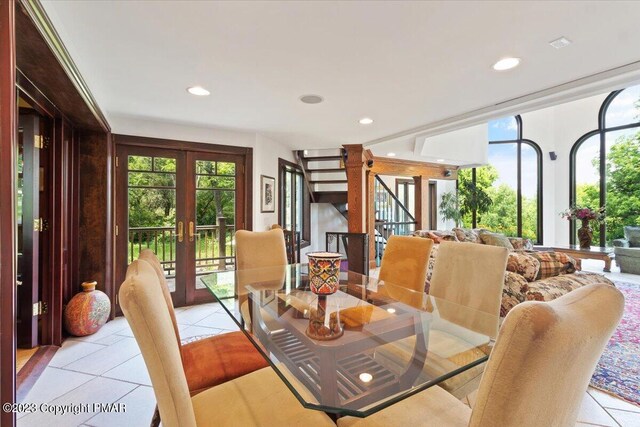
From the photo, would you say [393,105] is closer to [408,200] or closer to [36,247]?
[36,247]

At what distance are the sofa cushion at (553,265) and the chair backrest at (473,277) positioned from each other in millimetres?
1286

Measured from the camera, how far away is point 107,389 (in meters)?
2.07

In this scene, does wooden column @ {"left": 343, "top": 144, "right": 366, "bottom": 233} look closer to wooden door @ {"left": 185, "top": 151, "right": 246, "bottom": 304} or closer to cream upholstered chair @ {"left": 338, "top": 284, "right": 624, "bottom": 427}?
wooden door @ {"left": 185, "top": 151, "right": 246, "bottom": 304}

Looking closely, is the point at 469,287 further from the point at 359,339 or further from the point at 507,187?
the point at 507,187

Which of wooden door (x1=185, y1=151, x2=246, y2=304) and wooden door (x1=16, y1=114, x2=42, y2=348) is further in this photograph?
wooden door (x1=185, y1=151, x2=246, y2=304)

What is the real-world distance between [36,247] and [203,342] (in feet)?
6.77

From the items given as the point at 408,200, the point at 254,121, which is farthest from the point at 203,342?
the point at 408,200

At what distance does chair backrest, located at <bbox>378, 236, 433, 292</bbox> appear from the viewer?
226 centimetres

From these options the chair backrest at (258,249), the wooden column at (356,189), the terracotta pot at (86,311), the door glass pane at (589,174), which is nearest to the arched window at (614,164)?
the door glass pane at (589,174)

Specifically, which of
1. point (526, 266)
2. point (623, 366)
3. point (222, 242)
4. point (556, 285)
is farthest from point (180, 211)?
point (623, 366)

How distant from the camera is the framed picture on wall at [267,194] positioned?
4344mm

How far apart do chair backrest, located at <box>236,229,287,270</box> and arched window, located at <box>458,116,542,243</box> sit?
24.2 ft

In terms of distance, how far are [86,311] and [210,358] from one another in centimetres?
219

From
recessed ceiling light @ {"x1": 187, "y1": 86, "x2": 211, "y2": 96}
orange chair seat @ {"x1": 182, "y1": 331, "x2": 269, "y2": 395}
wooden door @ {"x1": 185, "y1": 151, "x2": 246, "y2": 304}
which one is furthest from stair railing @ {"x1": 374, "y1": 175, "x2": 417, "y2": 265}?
orange chair seat @ {"x1": 182, "y1": 331, "x2": 269, "y2": 395}
